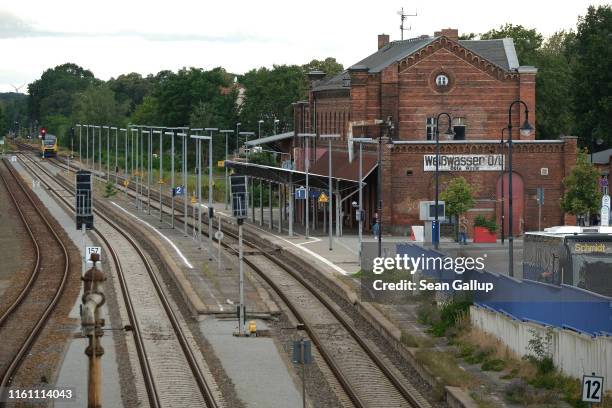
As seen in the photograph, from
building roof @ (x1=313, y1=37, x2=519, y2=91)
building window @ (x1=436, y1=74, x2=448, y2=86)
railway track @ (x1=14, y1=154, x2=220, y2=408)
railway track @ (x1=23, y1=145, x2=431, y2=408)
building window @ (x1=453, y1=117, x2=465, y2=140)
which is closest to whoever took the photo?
railway track @ (x1=14, y1=154, x2=220, y2=408)

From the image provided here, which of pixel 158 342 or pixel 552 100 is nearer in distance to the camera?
pixel 158 342

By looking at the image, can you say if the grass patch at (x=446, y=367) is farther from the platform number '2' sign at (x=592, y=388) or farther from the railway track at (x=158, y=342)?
the platform number '2' sign at (x=592, y=388)

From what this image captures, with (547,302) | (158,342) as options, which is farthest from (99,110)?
Result: (547,302)

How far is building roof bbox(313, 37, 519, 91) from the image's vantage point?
248ft

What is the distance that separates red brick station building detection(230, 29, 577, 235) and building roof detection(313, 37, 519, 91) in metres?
0.12

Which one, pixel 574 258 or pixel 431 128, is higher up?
pixel 431 128

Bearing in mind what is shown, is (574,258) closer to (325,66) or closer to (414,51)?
(414,51)

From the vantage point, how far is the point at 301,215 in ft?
276

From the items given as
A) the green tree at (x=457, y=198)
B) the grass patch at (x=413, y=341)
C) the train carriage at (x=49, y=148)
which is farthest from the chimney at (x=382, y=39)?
the train carriage at (x=49, y=148)

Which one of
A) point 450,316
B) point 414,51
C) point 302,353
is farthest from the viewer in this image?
point 414,51

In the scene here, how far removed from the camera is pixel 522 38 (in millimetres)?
108250

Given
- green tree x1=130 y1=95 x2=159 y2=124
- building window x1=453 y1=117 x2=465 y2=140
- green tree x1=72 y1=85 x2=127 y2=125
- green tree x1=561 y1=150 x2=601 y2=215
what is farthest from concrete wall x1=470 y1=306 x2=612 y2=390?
green tree x1=130 y1=95 x2=159 y2=124

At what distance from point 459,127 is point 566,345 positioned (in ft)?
155

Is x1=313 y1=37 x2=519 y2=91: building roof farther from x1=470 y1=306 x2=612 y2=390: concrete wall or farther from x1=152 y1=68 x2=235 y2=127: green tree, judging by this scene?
x1=152 y1=68 x2=235 y2=127: green tree
